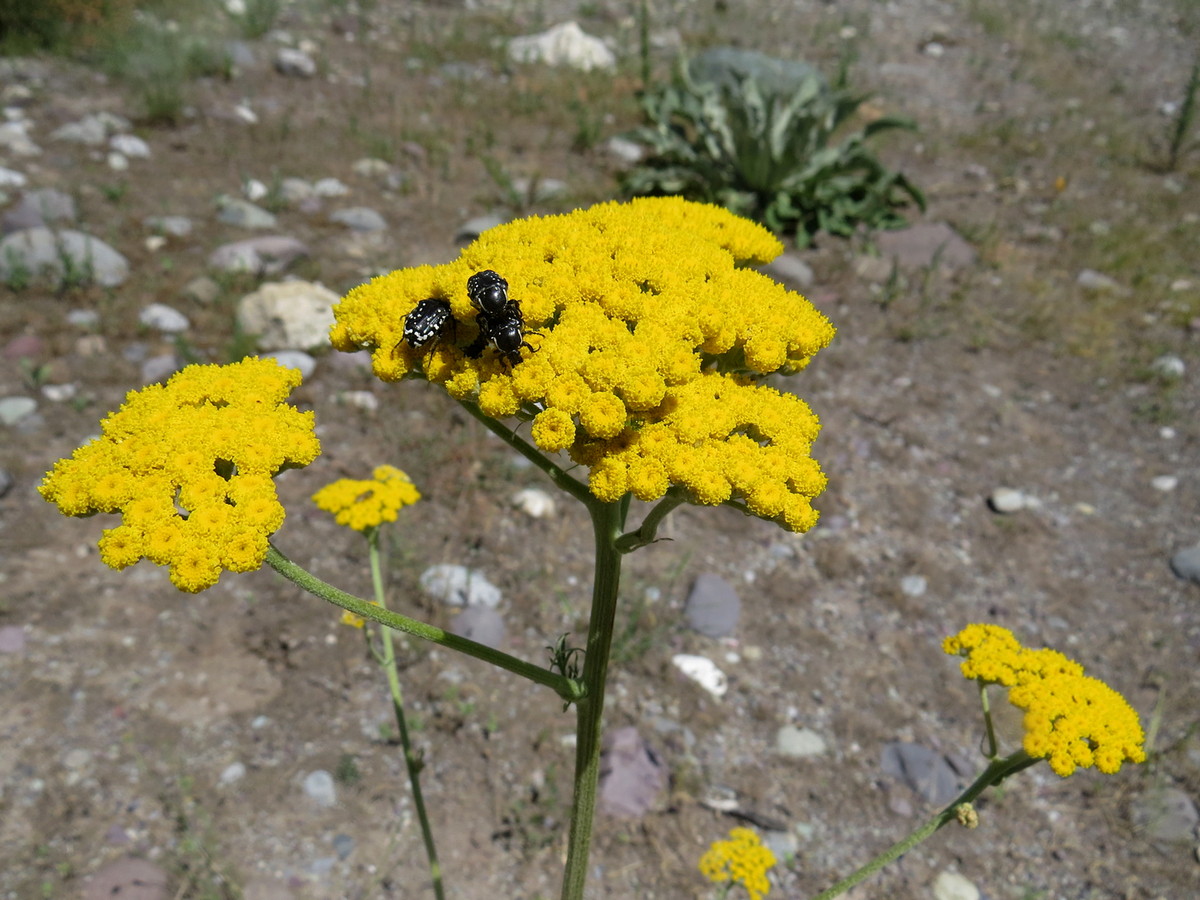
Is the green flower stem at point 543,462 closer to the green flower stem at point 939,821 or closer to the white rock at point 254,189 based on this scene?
the green flower stem at point 939,821

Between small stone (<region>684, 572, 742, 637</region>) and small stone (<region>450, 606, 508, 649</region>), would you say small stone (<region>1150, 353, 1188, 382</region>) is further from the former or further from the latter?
small stone (<region>450, 606, 508, 649</region>)

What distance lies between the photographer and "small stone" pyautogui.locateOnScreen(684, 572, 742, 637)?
498 centimetres

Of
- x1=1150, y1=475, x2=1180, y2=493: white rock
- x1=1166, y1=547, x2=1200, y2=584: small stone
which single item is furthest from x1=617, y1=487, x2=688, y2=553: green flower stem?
x1=1150, y1=475, x2=1180, y2=493: white rock

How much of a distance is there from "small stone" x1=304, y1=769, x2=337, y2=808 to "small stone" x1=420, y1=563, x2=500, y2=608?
118cm

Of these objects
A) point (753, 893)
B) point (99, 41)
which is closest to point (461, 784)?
point (753, 893)

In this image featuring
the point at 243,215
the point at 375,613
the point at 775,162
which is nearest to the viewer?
the point at 375,613

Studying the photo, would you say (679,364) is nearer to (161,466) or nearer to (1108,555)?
(161,466)

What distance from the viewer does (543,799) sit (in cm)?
412

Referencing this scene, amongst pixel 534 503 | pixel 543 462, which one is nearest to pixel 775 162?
pixel 534 503

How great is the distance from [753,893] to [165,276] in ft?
21.4

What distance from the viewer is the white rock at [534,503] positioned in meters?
5.54

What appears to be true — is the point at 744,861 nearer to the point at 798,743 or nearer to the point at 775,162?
the point at 798,743

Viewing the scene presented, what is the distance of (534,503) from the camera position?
219 inches

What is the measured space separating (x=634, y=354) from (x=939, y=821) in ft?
5.25
